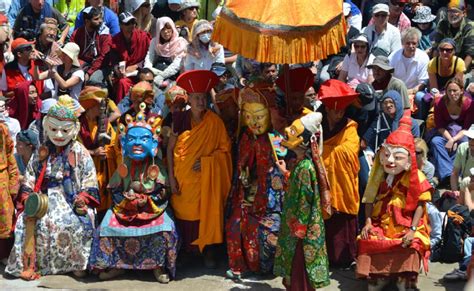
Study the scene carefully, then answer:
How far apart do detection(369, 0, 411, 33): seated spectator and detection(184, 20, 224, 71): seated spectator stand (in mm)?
2782

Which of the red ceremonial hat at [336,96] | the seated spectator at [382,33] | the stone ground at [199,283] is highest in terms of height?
the seated spectator at [382,33]

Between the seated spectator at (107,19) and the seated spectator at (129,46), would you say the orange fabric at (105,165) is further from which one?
the seated spectator at (107,19)

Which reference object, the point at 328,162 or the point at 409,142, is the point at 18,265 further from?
the point at 409,142

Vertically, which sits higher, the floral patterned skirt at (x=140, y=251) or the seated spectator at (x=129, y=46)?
the seated spectator at (x=129, y=46)

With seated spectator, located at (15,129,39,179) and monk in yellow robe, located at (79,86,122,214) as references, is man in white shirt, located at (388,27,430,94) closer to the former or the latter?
monk in yellow robe, located at (79,86,122,214)

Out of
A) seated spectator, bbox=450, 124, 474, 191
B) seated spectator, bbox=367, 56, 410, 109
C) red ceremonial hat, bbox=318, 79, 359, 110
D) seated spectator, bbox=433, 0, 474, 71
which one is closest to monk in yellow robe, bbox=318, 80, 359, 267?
red ceremonial hat, bbox=318, 79, 359, 110

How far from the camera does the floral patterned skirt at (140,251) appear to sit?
966 centimetres

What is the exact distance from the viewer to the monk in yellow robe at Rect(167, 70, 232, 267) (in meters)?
9.81

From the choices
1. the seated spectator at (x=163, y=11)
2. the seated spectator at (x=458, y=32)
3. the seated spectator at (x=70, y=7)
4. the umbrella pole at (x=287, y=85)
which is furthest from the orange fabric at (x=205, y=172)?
the seated spectator at (x=70, y=7)

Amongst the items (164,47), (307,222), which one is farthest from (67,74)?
(307,222)

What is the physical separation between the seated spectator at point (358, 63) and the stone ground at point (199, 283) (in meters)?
2.70

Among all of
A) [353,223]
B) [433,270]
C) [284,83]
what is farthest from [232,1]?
[433,270]

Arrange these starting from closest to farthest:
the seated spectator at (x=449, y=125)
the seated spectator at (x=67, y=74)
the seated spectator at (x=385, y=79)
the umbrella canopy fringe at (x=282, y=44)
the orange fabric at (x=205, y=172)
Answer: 1. the umbrella canopy fringe at (x=282, y=44)
2. the orange fabric at (x=205, y=172)
3. the seated spectator at (x=385, y=79)
4. the seated spectator at (x=449, y=125)
5. the seated spectator at (x=67, y=74)

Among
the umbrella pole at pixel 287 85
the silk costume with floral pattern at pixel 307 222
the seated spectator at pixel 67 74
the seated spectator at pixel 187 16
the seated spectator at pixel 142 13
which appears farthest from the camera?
the seated spectator at pixel 142 13
